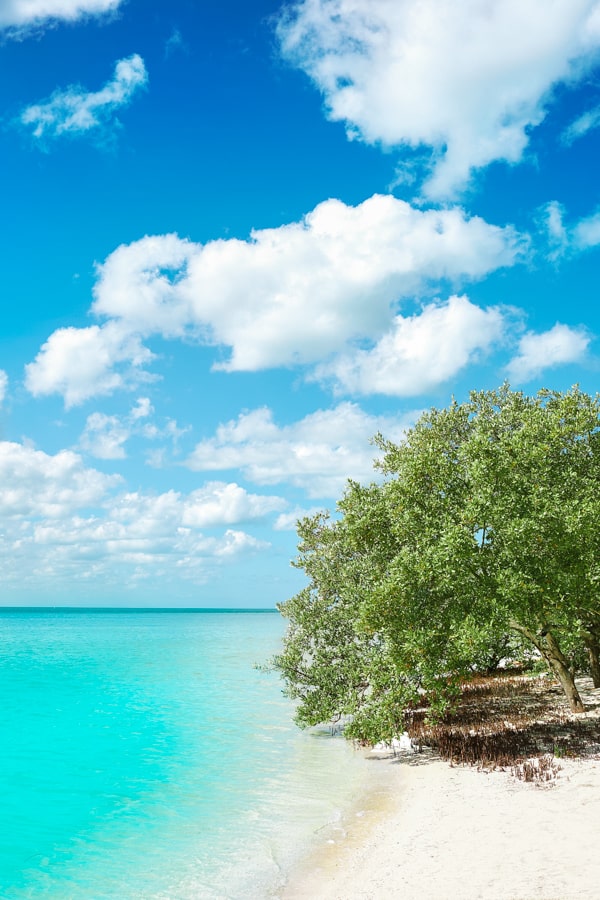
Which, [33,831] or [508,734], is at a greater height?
[508,734]

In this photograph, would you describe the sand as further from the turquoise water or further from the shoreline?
the turquoise water

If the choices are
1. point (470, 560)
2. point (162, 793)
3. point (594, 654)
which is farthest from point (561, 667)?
point (162, 793)

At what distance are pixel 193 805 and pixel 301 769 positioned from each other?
4.61 meters

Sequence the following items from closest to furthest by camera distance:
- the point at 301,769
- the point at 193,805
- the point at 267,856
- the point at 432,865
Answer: the point at 432,865
the point at 267,856
the point at 193,805
the point at 301,769

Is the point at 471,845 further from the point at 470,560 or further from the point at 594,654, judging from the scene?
the point at 594,654

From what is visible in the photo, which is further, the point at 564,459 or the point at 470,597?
the point at 564,459

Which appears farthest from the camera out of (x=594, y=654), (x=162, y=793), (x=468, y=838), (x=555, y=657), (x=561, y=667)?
(x=594, y=654)

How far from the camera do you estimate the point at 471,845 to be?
1360 centimetres

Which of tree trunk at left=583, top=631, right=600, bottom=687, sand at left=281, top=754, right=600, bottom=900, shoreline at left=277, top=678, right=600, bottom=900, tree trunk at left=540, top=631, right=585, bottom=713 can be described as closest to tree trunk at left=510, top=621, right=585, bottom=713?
tree trunk at left=540, top=631, right=585, bottom=713

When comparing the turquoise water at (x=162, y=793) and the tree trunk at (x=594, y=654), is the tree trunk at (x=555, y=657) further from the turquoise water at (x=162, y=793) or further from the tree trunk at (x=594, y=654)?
the turquoise water at (x=162, y=793)

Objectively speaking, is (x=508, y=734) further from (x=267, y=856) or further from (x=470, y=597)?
(x=267, y=856)

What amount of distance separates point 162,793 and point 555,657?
49.3ft

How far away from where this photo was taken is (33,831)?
67.6 ft

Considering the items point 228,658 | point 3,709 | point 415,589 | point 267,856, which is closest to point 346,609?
point 415,589
